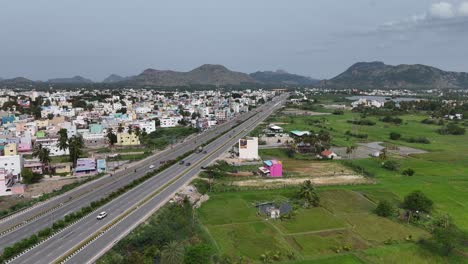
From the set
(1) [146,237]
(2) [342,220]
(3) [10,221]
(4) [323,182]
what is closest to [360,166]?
(4) [323,182]

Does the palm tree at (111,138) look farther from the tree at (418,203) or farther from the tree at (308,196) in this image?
the tree at (418,203)

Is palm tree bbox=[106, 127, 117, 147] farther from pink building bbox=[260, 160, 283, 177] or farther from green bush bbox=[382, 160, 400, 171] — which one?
green bush bbox=[382, 160, 400, 171]

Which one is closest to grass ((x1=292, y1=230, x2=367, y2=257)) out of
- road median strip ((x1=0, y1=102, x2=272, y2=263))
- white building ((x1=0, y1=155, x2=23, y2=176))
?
road median strip ((x1=0, y1=102, x2=272, y2=263))

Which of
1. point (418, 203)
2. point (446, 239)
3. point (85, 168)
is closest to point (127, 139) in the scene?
point (85, 168)

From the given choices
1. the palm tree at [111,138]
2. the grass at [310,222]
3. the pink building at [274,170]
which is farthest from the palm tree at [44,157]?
the grass at [310,222]

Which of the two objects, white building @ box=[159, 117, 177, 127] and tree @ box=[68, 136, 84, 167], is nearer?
tree @ box=[68, 136, 84, 167]
